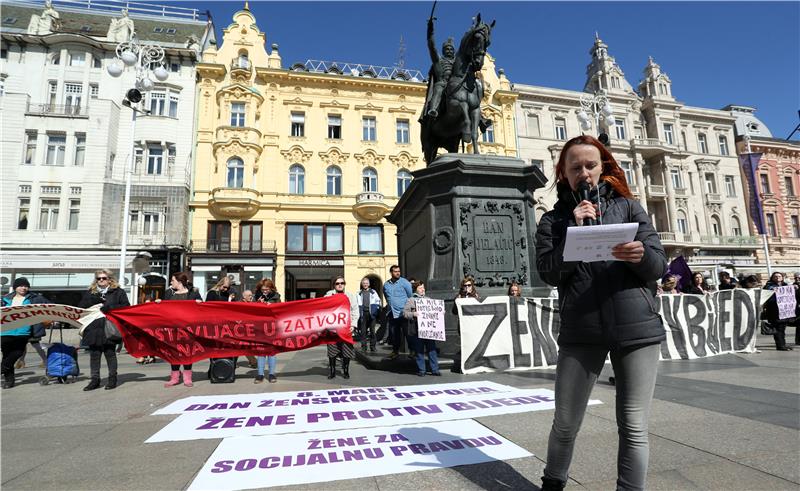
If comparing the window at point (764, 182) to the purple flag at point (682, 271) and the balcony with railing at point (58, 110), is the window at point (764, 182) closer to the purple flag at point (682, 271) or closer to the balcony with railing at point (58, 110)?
the purple flag at point (682, 271)

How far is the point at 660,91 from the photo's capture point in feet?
124

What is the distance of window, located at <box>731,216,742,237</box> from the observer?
121 ft

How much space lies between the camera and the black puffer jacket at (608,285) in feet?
6.06

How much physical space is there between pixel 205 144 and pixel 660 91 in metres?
38.5

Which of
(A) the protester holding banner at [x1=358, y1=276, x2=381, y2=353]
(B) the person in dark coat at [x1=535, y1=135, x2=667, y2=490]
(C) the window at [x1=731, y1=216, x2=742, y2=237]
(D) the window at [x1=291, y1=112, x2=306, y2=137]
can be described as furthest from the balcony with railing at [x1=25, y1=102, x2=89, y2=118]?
(C) the window at [x1=731, y1=216, x2=742, y2=237]

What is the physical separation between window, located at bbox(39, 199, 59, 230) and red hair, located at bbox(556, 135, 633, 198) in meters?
31.3

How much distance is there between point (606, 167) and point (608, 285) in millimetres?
678

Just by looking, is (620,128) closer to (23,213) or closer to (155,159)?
(155,159)

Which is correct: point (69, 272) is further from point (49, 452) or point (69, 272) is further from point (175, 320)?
point (49, 452)

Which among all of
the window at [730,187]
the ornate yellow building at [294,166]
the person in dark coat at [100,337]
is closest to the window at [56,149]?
the ornate yellow building at [294,166]

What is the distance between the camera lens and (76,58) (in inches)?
1086

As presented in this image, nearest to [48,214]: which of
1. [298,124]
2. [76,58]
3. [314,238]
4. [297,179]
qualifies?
[76,58]

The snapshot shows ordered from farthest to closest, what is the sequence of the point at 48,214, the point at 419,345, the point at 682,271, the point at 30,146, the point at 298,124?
the point at 298,124, the point at 30,146, the point at 48,214, the point at 682,271, the point at 419,345

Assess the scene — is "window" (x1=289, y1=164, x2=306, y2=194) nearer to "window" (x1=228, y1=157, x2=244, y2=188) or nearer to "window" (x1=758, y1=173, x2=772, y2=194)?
"window" (x1=228, y1=157, x2=244, y2=188)
